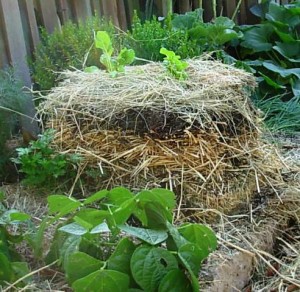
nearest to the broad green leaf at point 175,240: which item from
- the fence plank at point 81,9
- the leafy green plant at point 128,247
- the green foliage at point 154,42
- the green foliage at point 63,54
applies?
the leafy green plant at point 128,247

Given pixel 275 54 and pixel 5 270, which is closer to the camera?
pixel 5 270

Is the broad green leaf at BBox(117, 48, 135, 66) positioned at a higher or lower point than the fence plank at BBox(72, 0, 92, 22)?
lower

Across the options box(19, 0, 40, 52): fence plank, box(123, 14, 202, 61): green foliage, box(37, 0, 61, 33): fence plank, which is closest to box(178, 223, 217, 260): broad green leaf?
box(123, 14, 202, 61): green foliage

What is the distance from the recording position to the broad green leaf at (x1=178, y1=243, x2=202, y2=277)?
164cm

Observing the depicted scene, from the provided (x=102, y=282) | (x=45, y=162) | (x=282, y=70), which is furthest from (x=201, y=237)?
(x=282, y=70)

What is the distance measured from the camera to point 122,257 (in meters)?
1.62

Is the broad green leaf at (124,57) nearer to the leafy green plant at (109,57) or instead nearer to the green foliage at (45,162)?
the leafy green plant at (109,57)

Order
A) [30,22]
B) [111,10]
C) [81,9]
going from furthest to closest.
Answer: [111,10], [81,9], [30,22]

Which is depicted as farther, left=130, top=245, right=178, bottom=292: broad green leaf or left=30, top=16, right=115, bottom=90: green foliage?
left=30, top=16, right=115, bottom=90: green foliage

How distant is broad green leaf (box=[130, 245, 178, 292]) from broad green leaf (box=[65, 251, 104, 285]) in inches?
3.8

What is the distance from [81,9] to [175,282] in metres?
2.09

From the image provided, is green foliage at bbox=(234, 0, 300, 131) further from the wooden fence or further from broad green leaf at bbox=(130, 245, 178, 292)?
broad green leaf at bbox=(130, 245, 178, 292)

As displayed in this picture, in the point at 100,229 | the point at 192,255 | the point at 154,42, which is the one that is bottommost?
the point at 192,255

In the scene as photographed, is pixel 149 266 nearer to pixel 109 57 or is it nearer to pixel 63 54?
pixel 109 57
